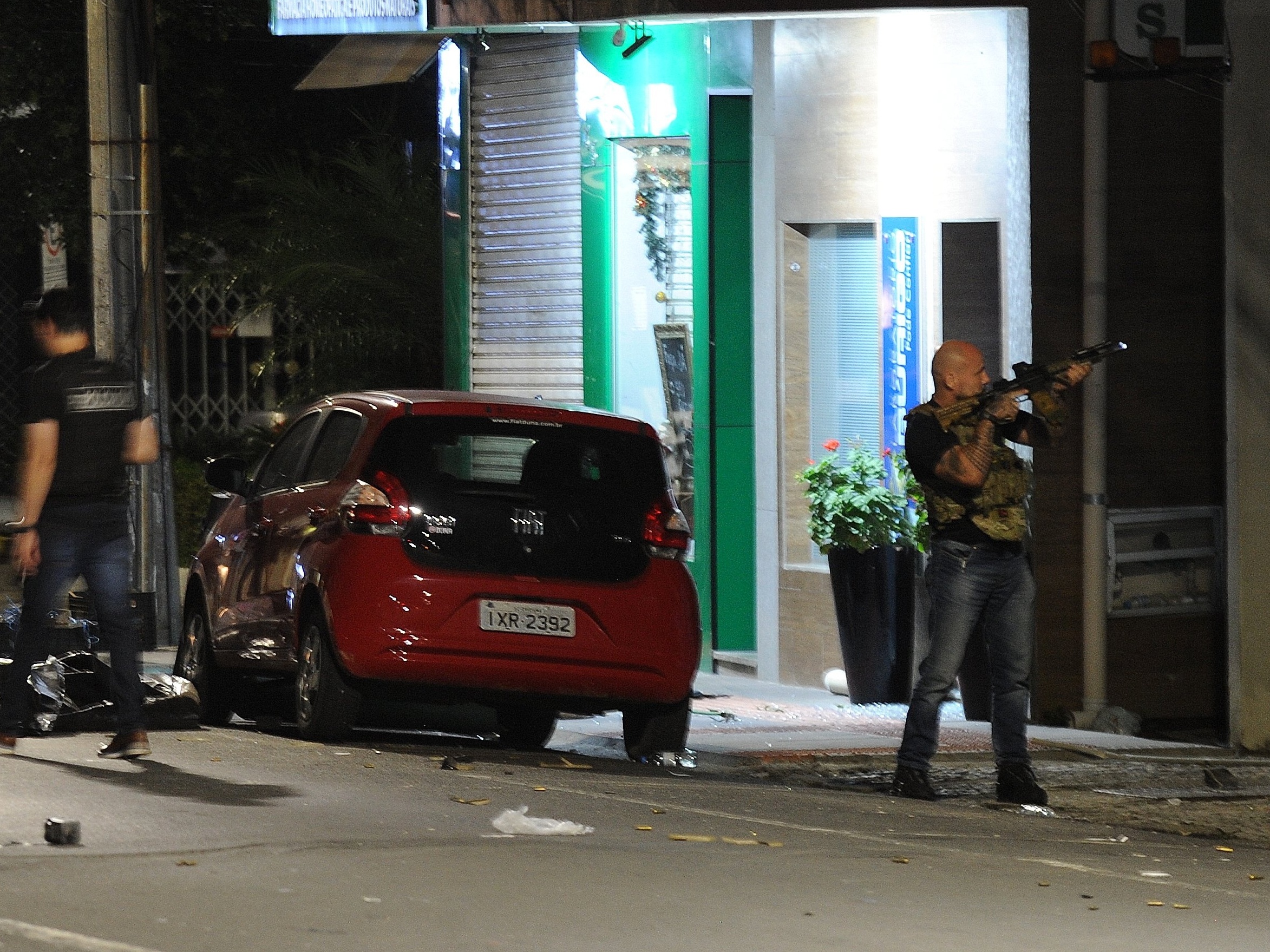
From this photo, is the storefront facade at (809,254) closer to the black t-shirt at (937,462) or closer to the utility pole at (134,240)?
the utility pole at (134,240)

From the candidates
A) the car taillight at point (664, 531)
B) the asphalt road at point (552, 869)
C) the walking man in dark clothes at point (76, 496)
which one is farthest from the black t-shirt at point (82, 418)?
the car taillight at point (664, 531)

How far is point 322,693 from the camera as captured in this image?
952cm

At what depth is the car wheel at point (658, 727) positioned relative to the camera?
9.92 meters

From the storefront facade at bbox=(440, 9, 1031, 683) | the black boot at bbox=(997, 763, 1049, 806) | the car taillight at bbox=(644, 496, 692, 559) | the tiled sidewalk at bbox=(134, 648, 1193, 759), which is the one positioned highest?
the storefront facade at bbox=(440, 9, 1031, 683)

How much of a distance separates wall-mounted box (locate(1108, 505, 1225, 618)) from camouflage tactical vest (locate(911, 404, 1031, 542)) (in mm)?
3095

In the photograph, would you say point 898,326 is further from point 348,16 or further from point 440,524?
point 440,524

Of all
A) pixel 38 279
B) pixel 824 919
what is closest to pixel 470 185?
pixel 824 919

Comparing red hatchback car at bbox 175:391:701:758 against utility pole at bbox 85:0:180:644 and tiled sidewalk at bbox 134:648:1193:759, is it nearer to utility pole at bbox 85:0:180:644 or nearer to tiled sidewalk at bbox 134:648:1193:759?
tiled sidewalk at bbox 134:648:1193:759

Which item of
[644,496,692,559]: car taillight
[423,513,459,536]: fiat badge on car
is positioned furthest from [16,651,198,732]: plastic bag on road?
[644,496,692,559]: car taillight

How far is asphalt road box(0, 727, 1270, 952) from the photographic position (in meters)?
5.61

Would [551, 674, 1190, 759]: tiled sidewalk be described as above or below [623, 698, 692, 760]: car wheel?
below

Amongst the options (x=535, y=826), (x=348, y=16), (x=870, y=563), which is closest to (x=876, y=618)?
(x=870, y=563)

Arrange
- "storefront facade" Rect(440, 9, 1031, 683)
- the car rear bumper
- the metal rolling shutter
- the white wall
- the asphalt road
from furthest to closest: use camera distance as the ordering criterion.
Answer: the metal rolling shutter
"storefront facade" Rect(440, 9, 1031, 683)
the white wall
the car rear bumper
the asphalt road

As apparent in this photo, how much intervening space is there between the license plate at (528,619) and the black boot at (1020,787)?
190 cm
